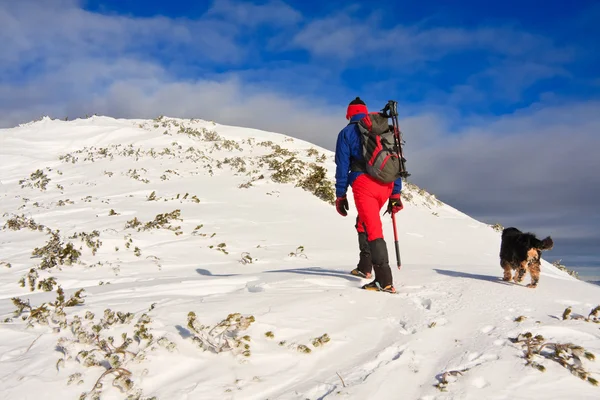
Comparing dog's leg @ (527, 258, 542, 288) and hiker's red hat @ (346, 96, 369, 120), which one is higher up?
hiker's red hat @ (346, 96, 369, 120)

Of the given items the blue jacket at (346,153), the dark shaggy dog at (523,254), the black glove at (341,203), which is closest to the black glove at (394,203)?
the black glove at (341,203)

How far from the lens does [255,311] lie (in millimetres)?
3377

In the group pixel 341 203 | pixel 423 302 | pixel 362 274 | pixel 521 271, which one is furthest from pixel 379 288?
pixel 521 271

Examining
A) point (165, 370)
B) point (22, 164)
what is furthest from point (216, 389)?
point (22, 164)

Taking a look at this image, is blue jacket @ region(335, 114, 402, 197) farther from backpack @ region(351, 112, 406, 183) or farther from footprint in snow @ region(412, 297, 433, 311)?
footprint in snow @ region(412, 297, 433, 311)

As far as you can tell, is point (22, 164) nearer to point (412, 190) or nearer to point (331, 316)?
point (412, 190)

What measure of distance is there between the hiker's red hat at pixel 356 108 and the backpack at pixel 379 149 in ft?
0.65

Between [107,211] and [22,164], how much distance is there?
938 cm

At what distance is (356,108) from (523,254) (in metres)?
2.81

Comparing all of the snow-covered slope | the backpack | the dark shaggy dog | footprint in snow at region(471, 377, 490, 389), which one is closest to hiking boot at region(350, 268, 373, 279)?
the snow-covered slope

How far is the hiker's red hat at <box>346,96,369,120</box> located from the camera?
491 cm

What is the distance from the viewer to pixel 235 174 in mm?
13867

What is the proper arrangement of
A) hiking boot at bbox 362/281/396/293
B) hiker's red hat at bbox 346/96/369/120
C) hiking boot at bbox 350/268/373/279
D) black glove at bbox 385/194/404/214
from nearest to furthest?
hiking boot at bbox 362/281/396/293
hiker's red hat at bbox 346/96/369/120
black glove at bbox 385/194/404/214
hiking boot at bbox 350/268/373/279

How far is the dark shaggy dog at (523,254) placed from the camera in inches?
192
